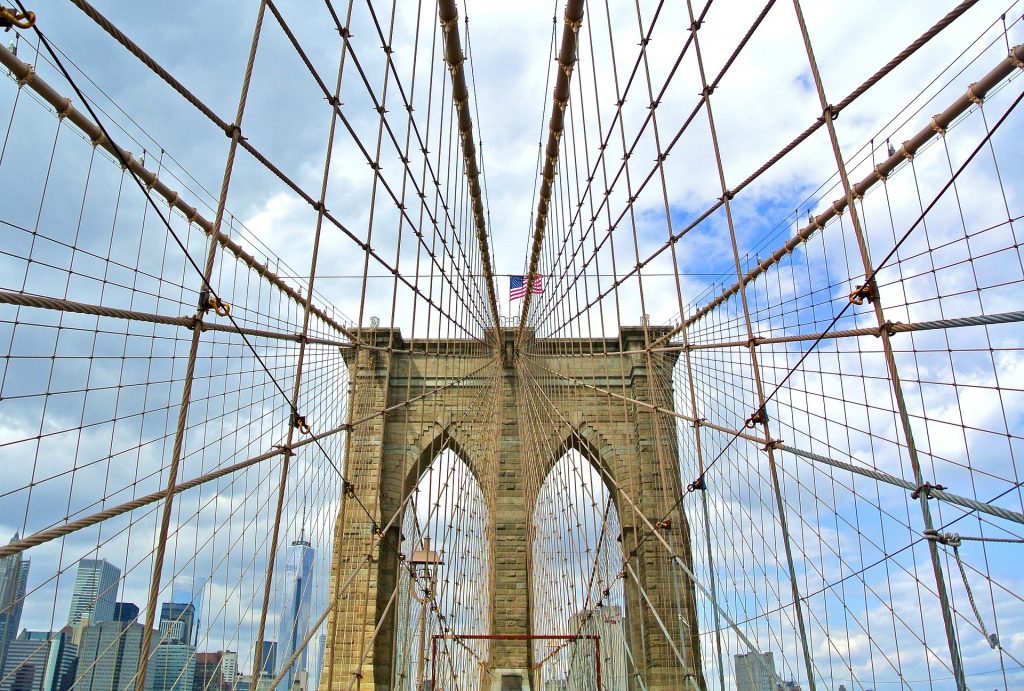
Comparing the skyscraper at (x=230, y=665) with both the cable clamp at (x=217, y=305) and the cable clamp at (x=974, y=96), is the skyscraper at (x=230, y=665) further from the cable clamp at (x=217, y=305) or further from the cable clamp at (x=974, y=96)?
the cable clamp at (x=974, y=96)

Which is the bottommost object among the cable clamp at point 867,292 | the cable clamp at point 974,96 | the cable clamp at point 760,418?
the cable clamp at point 760,418

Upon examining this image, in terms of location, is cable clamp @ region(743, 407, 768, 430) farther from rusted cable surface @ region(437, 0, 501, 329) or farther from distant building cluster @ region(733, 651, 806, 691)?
rusted cable surface @ region(437, 0, 501, 329)

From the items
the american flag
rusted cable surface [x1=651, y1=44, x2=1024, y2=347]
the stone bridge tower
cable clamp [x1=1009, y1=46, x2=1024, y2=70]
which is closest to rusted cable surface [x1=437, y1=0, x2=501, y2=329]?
the american flag

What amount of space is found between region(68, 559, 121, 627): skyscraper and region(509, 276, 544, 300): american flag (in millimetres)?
9415

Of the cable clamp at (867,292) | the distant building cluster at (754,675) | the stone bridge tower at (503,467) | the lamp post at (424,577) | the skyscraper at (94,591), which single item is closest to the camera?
the cable clamp at (867,292)

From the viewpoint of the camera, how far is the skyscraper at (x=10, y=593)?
10.5ft

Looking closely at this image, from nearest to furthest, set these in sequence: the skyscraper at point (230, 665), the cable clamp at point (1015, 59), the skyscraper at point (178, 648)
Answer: the cable clamp at point (1015, 59) → the skyscraper at point (178, 648) → the skyscraper at point (230, 665)

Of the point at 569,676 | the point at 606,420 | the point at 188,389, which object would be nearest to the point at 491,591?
the point at 569,676

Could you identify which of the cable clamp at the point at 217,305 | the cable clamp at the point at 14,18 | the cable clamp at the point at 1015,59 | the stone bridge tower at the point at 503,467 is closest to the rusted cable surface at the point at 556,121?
the stone bridge tower at the point at 503,467

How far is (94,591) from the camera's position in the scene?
4578mm

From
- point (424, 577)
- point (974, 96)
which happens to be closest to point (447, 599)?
point (424, 577)

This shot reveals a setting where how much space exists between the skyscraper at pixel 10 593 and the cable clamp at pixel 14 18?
83.1 inches

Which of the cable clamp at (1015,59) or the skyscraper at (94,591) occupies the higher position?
the cable clamp at (1015,59)

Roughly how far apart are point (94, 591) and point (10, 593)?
4.70 feet
